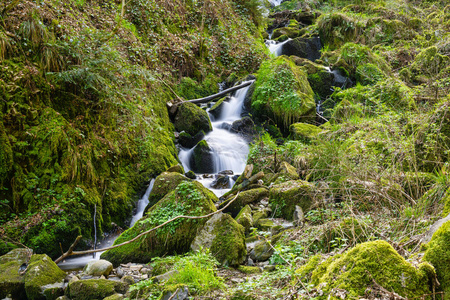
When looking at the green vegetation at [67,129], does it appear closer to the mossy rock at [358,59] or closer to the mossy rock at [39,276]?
the mossy rock at [39,276]

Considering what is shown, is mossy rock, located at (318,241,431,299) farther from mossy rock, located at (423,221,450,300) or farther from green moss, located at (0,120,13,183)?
green moss, located at (0,120,13,183)

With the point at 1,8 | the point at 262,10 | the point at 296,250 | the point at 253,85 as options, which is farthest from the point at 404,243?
the point at 262,10

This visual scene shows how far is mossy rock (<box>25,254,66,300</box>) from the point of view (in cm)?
335

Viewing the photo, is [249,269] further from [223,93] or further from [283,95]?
[223,93]

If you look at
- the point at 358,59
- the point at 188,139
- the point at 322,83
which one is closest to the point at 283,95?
the point at 322,83

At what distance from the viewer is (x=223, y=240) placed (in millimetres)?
3826

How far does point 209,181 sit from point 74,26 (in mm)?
4889

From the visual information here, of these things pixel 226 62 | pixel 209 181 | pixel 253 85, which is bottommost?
pixel 209 181

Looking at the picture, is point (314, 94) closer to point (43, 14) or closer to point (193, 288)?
point (43, 14)

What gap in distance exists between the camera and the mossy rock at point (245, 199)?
573 centimetres

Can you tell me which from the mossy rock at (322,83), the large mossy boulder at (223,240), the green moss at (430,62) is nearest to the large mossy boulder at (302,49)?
the mossy rock at (322,83)

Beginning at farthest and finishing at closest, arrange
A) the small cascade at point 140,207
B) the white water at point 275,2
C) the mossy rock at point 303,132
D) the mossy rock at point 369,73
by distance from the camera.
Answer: the white water at point 275,2
the mossy rock at point 369,73
the mossy rock at point 303,132
the small cascade at point 140,207

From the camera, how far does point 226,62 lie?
42.7ft

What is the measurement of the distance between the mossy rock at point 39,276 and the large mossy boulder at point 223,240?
1.74 m
